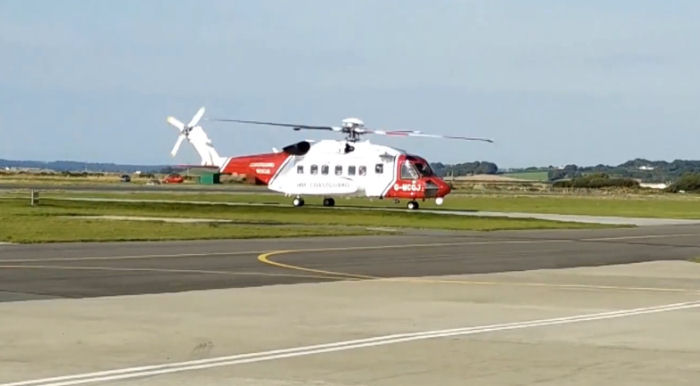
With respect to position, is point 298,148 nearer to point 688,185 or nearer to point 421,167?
point 421,167

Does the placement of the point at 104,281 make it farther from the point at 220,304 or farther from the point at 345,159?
the point at 345,159

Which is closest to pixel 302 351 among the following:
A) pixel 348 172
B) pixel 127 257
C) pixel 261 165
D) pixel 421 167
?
pixel 127 257

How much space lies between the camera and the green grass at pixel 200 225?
3888 cm

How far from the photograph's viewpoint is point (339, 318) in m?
17.7

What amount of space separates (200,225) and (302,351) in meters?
31.9

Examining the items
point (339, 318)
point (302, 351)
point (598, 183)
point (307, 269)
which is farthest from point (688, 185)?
point (302, 351)

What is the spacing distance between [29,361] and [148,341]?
1921mm

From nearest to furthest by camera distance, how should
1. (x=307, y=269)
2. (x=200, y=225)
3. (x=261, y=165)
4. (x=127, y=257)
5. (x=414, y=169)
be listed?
(x=307, y=269) < (x=127, y=257) < (x=200, y=225) < (x=414, y=169) < (x=261, y=165)

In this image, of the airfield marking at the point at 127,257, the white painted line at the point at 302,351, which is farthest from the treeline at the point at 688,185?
the white painted line at the point at 302,351

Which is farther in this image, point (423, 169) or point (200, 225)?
point (423, 169)

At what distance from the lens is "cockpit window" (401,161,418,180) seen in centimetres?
7006

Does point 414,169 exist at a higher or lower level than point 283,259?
higher

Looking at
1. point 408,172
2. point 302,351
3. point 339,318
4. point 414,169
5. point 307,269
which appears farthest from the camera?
point 414,169

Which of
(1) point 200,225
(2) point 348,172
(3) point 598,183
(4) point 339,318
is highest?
(2) point 348,172
